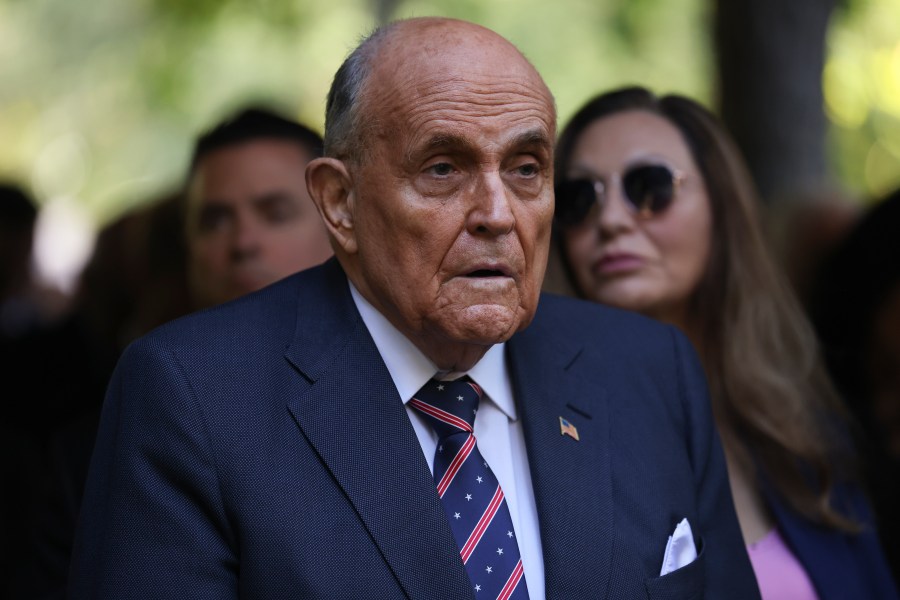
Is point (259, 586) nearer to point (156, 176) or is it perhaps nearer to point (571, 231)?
point (571, 231)

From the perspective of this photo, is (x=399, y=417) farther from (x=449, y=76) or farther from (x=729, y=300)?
(x=729, y=300)

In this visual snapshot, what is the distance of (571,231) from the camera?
12.3 feet

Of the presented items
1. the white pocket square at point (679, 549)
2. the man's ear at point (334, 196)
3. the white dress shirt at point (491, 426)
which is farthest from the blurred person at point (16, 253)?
the white pocket square at point (679, 549)

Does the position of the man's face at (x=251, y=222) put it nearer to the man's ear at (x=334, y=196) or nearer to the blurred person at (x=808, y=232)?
the man's ear at (x=334, y=196)

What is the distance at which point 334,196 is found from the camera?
264 cm

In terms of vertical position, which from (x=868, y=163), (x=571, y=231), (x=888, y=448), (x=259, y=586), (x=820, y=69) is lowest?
(x=259, y=586)

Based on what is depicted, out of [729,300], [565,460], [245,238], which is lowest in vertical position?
[565,460]

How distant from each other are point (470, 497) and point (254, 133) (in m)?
1.98

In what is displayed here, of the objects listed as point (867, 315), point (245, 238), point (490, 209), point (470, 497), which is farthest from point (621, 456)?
point (867, 315)

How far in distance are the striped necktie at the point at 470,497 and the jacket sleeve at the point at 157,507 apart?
0.49 metres

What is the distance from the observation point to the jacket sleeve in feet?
7.36

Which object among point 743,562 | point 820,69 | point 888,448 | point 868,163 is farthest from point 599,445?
point 868,163

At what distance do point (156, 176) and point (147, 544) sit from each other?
50.9ft

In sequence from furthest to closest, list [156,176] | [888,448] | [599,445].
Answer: [156,176], [888,448], [599,445]
